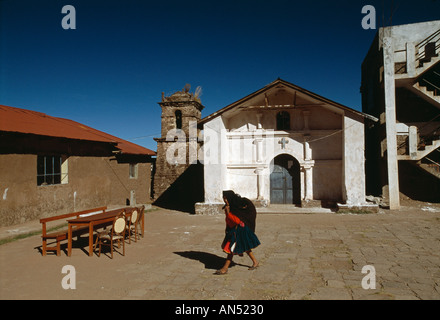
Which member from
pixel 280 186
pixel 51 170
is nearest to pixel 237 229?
pixel 280 186

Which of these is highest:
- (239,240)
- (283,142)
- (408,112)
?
(408,112)

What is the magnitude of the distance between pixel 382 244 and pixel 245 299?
4937mm

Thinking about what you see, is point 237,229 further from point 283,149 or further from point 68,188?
point 68,188

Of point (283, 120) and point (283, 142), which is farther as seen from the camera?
point (283, 120)

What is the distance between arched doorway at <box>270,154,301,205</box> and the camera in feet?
49.4

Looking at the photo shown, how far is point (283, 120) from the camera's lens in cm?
1518

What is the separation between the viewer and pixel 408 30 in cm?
1521

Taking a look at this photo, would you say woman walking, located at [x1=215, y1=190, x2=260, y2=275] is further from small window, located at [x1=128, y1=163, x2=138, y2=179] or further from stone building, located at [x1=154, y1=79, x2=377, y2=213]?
small window, located at [x1=128, y1=163, x2=138, y2=179]

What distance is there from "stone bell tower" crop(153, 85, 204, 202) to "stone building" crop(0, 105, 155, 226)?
177 centimetres

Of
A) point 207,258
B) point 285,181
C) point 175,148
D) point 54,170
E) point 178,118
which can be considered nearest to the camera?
point 207,258

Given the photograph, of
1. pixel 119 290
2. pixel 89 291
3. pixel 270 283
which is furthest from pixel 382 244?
pixel 89 291

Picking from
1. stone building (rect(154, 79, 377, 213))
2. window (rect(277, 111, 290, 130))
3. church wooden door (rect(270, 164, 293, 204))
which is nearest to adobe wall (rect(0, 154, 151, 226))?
stone building (rect(154, 79, 377, 213))

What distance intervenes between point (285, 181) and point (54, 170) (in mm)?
10916

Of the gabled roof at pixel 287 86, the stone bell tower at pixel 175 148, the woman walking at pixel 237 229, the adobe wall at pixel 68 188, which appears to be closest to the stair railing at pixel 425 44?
the gabled roof at pixel 287 86
